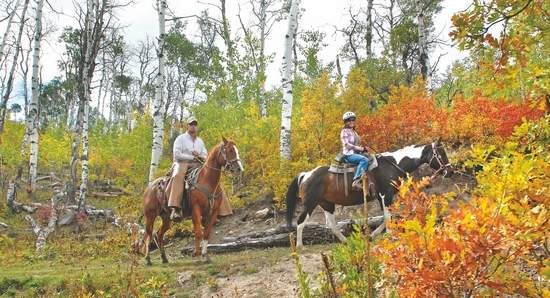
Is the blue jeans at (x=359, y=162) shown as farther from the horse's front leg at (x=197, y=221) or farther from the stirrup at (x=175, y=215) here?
the stirrup at (x=175, y=215)

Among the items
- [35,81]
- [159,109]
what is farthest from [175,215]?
[35,81]

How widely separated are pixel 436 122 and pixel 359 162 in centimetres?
581

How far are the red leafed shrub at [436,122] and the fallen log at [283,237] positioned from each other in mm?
4881

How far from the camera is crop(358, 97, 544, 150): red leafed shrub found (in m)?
12.4

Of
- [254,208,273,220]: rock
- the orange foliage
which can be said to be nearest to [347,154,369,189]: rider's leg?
[254,208,273,220]: rock

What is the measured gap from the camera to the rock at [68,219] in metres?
17.8

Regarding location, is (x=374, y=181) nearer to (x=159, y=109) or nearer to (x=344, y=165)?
(x=344, y=165)

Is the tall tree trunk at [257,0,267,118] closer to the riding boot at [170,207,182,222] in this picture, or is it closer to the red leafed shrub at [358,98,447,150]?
the red leafed shrub at [358,98,447,150]

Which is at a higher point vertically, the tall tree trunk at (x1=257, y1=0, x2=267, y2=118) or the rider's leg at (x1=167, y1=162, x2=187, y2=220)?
the tall tree trunk at (x1=257, y1=0, x2=267, y2=118)

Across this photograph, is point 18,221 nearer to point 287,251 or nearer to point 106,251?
point 106,251

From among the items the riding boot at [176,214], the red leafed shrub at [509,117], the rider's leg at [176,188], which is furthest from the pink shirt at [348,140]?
the red leafed shrub at [509,117]

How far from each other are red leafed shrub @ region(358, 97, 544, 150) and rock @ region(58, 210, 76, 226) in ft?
40.7

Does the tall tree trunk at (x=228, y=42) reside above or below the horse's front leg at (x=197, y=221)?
above

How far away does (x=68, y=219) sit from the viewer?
59.2ft
